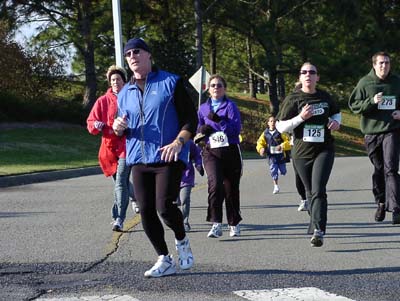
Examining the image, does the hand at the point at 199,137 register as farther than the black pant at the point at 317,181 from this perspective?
Yes

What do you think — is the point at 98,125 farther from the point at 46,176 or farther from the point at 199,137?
the point at 46,176

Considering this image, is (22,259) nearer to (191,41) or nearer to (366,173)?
(366,173)

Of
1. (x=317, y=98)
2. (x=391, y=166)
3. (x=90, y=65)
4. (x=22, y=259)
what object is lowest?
(x=22, y=259)

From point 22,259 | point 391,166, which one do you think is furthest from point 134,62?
point 391,166

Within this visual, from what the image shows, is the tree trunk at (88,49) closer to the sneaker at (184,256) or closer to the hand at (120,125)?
the hand at (120,125)

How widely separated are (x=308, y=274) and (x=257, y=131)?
30.9m

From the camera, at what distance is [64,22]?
109ft

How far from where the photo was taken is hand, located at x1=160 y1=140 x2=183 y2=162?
5934mm

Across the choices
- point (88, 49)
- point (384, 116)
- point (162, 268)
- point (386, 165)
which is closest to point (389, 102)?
point (384, 116)

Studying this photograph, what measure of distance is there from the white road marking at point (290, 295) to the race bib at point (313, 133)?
89.8 inches

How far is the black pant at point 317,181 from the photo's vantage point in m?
7.40

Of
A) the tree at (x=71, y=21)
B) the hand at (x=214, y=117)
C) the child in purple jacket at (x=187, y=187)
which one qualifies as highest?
the tree at (x=71, y=21)

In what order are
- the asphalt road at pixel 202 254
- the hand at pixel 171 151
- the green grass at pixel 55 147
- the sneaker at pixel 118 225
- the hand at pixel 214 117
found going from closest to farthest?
the asphalt road at pixel 202 254, the hand at pixel 171 151, the hand at pixel 214 117, the sneaker at pixel 118 225, the green grass at pixel 55 147

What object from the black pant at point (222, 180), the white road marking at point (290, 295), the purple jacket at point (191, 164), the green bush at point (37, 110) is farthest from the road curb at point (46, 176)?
the green bush at point (37, 110)
